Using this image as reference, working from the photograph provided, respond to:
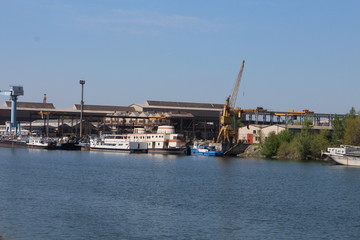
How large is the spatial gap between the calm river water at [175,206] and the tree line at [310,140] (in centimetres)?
3642

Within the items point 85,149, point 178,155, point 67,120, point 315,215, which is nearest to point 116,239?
point 315,215

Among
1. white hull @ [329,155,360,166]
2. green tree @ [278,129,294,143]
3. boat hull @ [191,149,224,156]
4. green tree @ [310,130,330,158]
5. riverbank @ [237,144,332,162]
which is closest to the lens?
white hull @ [329,155,360,166]

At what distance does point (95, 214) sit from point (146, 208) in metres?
3.77

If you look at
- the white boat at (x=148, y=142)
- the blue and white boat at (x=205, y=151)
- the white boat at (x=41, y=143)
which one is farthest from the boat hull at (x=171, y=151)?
the white boat at (x=41, y=143)

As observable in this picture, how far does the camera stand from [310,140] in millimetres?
97938

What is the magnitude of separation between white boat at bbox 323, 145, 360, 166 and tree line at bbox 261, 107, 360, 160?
9.30 meters

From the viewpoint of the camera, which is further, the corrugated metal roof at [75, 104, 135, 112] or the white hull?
the corrugated metal roof at [75, 104, 135, 112]

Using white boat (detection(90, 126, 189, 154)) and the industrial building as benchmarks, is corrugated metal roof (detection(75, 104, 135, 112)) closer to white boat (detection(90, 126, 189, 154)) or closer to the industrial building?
the industrial building

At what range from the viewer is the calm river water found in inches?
1211

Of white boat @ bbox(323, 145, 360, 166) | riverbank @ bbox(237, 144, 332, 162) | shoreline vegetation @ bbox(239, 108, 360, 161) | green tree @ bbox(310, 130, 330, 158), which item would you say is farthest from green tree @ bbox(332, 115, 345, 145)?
white boat @ bbox(323, 145, 360, 166)

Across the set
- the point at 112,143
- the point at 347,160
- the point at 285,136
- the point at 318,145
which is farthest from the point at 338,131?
the point at 112,143

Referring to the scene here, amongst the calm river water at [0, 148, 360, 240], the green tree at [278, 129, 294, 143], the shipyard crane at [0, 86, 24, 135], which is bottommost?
the calm river water at [0, 148, 360, 240]

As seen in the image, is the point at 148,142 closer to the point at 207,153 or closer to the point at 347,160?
the point at 207,153

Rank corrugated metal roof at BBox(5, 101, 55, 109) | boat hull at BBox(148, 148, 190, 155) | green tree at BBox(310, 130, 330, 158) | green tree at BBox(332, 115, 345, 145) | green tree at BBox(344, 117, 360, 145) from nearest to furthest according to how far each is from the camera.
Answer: green tree at BBox(344, 117, 360, 145) < green tree at BBox(310, 130, 330, 158) < green tree at BBox(332, 115, 345, 145) < boat hull at BBox(148, 148, 190, 155) < corrugated metal roof at BBox(5, 101, 55, 109)
